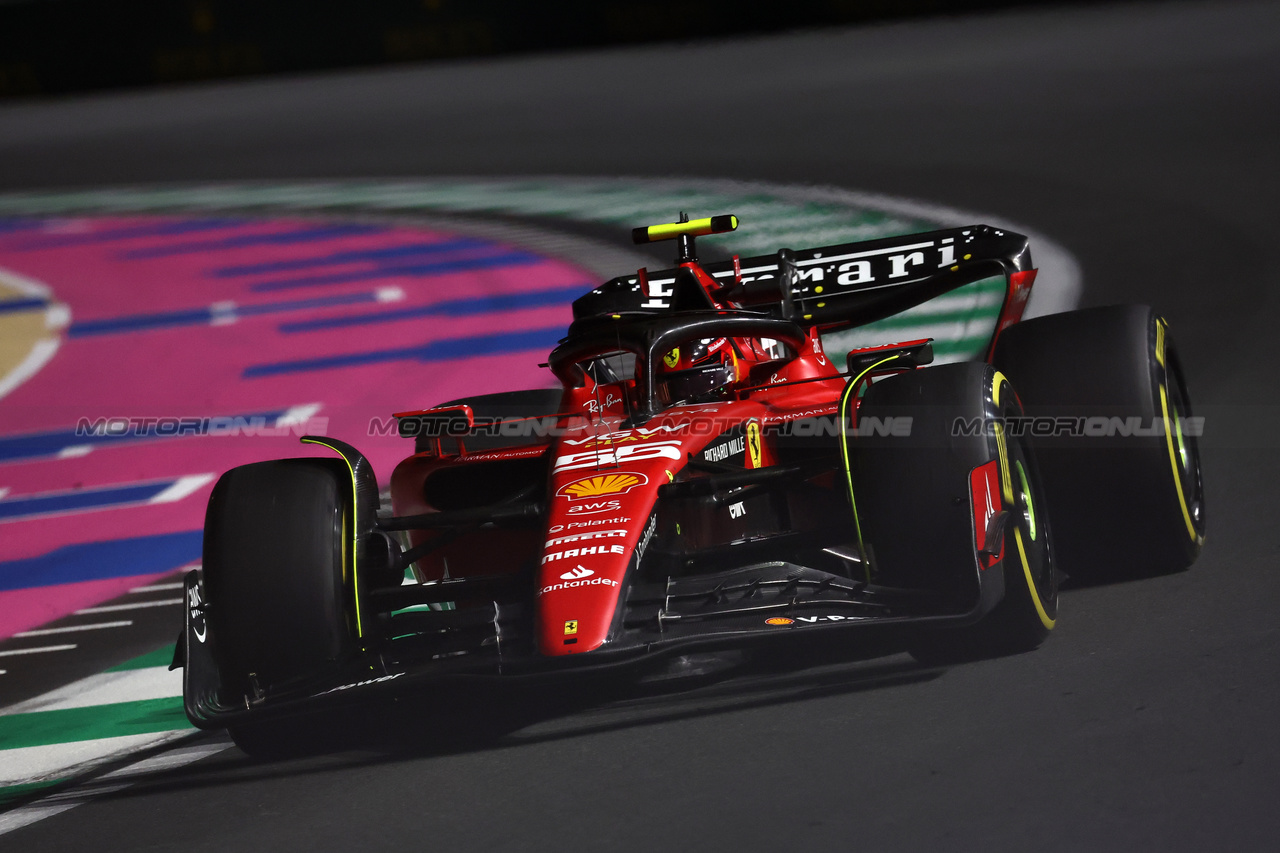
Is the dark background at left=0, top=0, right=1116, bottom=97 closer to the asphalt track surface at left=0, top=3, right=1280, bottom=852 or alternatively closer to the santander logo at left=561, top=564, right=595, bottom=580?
the asphalt track surface at left=0, top=3, right=1280, bottom=852

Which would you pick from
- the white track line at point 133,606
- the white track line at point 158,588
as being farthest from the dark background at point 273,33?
the white track line at point 133,606

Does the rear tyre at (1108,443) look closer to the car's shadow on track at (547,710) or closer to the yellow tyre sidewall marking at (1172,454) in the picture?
the yellow tyre sidewall marking at (1172,454)

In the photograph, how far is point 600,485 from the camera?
4.76 metres

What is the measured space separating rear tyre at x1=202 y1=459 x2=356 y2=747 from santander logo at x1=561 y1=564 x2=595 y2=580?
2.33 feet

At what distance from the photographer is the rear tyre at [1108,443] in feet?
17.1

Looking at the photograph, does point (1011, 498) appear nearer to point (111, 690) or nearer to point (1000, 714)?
point (1000, 714)

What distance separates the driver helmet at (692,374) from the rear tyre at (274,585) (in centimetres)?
143

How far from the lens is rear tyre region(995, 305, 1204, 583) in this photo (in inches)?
205

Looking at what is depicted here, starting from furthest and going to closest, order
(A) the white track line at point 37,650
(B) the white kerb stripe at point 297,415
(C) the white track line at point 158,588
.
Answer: (B) the white kerb stripe at point 297,415, (C) the white track line at point 158,588, (A) the white track line at point 37,650

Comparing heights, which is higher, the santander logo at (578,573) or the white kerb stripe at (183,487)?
the white kerb stripe at (183,487)

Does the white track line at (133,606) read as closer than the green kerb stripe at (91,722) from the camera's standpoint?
No

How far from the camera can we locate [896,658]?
4754mm

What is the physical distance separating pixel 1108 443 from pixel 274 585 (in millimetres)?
2762

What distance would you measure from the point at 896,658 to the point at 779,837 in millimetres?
1260
